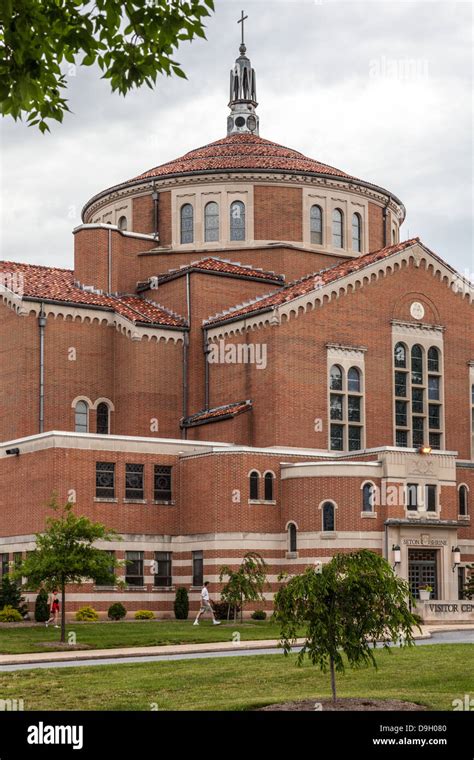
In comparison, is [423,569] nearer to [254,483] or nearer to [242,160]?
[254,483]

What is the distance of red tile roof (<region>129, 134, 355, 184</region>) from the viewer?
70.8m

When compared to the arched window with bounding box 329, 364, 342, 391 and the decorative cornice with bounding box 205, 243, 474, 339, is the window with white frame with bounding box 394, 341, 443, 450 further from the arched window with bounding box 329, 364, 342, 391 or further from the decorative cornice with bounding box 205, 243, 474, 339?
the decorative cornice with bounding box 205, 243, 474, 339

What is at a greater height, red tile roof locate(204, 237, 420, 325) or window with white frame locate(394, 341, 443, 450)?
red tile roof locate(204, 237, 420, 325)

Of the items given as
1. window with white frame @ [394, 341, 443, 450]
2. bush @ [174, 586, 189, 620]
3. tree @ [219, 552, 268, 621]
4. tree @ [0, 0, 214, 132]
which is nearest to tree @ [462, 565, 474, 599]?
window with white frame @ [394, 341, 443, 450]

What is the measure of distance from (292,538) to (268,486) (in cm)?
256

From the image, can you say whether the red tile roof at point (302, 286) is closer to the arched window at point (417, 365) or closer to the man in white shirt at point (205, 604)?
the arched window at point (417, 365)

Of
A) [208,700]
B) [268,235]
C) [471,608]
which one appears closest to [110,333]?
[268,235]

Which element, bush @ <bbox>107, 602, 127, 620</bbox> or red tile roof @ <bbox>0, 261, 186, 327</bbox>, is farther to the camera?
red tile roof @ <bbox>0, 261, 186, 327</bbox>

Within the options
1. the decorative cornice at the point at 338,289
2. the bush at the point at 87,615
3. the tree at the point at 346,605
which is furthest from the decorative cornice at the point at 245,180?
the tree at the point at 346,605

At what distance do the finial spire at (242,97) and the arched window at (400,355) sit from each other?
21.4 m

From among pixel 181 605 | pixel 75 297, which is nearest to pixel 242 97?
pixel 75 297

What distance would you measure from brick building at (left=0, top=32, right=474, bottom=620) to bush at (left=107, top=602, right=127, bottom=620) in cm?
122

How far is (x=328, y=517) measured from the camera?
5556cm

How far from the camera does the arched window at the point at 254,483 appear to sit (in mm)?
56281
